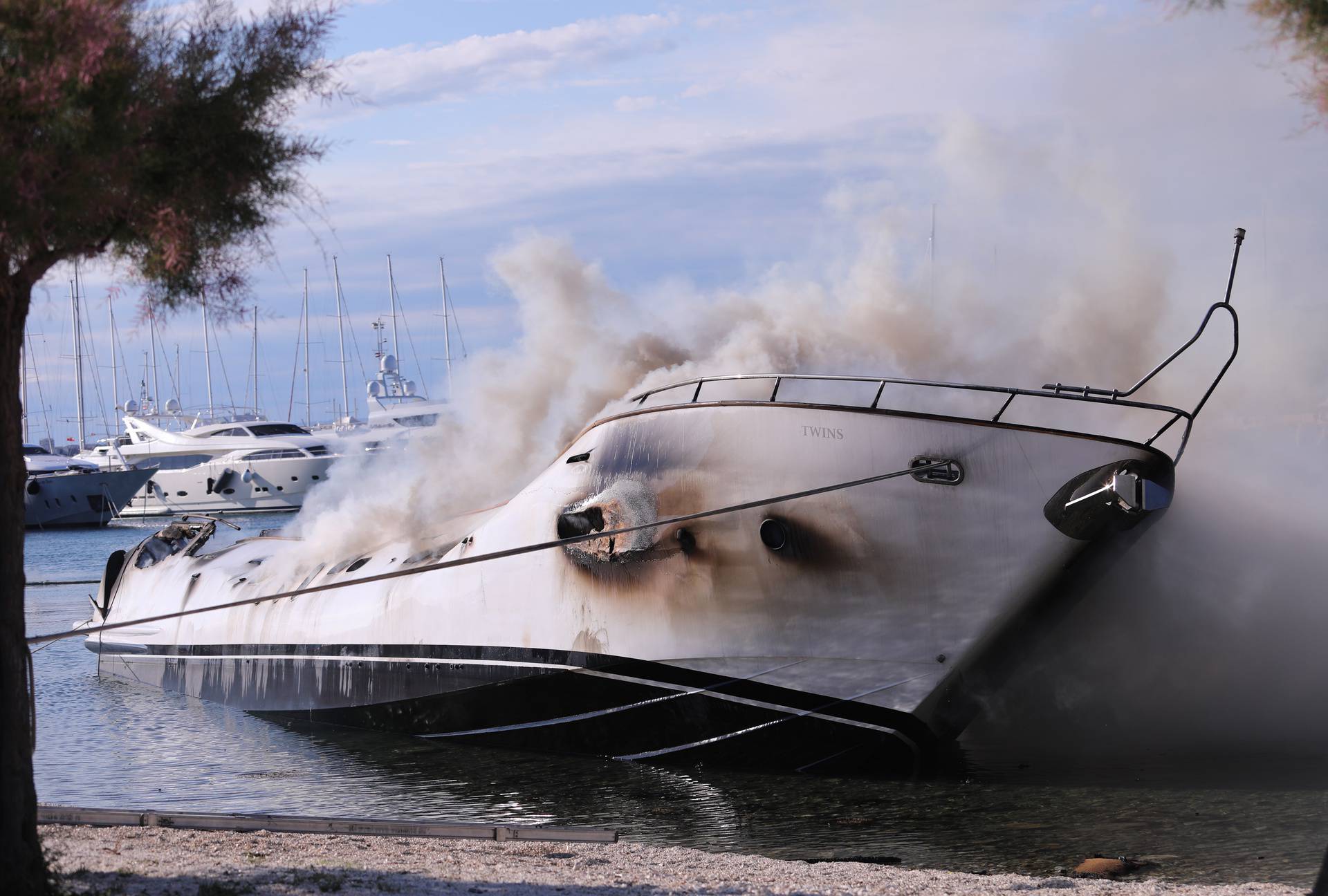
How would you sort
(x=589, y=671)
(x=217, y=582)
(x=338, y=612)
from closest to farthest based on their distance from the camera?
(x=589, y=671)
(x=338, y=612)
(x=217, y=582)

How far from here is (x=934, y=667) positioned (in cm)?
1110

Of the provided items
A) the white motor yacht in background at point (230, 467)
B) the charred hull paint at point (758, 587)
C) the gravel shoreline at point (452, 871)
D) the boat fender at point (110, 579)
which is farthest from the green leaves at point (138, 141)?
the white motor yacht in background at point (230, 467)

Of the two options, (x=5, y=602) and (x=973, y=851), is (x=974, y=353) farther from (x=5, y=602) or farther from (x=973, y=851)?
(x=5, y=602)

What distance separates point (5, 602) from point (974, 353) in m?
12.8

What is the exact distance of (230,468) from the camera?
6575cm

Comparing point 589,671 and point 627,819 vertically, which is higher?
point 589,671

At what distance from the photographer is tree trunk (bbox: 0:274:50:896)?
5816mm

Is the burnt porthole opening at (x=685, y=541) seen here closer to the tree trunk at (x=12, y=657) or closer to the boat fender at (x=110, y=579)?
the tree trunk at (x=12, y=657)

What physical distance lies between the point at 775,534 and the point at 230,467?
59734mm

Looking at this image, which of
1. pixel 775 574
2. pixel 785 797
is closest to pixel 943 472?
pixel 775 574

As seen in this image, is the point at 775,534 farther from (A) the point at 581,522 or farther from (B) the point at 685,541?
(A) the point at 581,522

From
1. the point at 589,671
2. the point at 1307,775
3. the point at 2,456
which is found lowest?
the point at 1307,775

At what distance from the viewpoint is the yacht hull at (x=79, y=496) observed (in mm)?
60656

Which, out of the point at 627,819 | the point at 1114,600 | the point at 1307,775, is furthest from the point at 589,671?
the point at 1307,775
